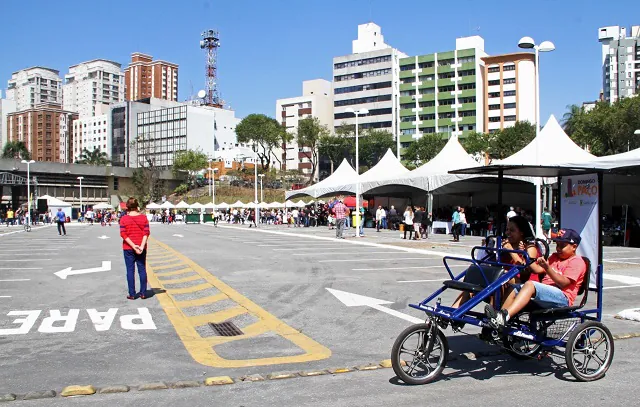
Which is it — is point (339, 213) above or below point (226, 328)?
above

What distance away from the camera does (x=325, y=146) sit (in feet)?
363

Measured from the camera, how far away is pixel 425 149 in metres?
92.6

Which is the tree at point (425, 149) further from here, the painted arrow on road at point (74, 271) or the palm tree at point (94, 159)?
the painted arrow on road at point (74, 271)

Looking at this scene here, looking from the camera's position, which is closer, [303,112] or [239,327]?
[239,327]

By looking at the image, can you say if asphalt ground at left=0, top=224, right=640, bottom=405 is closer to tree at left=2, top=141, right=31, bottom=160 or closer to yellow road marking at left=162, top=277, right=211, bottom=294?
yellow road marking at left=162, top=277, right=211, bottom=294

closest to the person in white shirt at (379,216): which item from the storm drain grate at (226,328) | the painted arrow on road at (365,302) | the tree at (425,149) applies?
the painted arrow on road at (365,302)

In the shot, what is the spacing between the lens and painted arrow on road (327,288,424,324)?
30.2 ft

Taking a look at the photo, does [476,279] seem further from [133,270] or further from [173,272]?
[173,272]

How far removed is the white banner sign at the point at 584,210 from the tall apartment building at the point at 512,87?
10315 centimetres

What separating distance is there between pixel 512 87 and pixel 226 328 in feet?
354

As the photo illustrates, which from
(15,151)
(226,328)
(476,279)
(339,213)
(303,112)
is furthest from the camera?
(15,151)

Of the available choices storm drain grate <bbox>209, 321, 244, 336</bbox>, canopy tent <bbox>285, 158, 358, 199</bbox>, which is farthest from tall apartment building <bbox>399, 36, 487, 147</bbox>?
storm drain grate <bbox>209, 321, 244, 336</bbox>

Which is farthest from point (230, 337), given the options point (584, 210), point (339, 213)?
point (339, 213)

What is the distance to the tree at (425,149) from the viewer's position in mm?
92188
